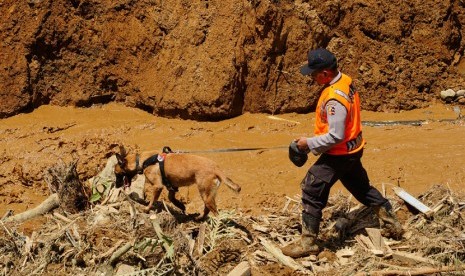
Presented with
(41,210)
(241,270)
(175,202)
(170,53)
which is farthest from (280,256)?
(170,53)

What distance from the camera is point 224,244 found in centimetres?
634

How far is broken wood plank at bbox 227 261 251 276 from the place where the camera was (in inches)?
229

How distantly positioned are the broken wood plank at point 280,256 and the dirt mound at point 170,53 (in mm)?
4795

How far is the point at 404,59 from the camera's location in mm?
12383

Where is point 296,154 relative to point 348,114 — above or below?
below

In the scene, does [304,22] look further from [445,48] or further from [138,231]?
[138,231]

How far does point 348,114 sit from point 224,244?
6.34 feet

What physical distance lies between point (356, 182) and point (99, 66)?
670cm

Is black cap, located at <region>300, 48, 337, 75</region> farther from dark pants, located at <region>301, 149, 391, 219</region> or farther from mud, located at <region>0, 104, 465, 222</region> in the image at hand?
mud, located at <region>0, 104, 465, 222</region>

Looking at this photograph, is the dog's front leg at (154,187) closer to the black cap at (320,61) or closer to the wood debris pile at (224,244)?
the wood debris pile at (224,244)

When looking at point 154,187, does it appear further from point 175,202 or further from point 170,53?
point 170,53

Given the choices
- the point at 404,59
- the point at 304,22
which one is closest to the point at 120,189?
the point at 304,22

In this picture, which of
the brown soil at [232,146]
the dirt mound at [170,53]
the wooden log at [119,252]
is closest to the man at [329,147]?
the brown soil at [232,146]

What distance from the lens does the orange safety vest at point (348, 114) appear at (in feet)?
18.7
